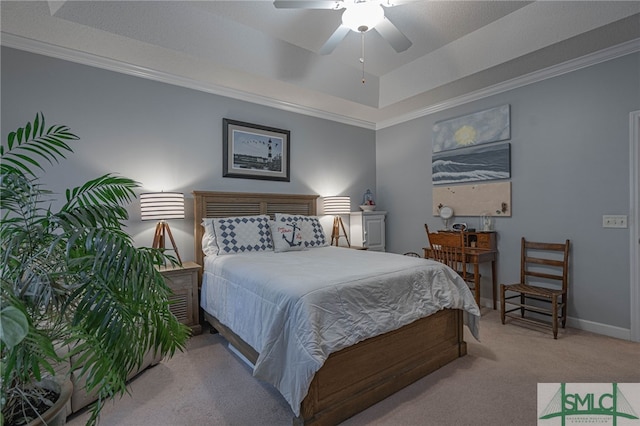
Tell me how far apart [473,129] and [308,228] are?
7.88 feet

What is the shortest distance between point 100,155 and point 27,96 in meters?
0.67

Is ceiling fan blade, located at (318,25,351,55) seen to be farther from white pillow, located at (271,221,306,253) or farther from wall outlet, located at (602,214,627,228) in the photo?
wall outlet, located at (602,214,627,228)

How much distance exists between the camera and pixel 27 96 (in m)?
2.61

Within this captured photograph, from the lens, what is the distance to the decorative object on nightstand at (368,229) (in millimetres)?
4559

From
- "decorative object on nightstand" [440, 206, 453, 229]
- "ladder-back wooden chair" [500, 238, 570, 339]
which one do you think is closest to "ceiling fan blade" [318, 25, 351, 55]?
"decorative object on nightstand" [440, 206, 453, 229]

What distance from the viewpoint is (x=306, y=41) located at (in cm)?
330

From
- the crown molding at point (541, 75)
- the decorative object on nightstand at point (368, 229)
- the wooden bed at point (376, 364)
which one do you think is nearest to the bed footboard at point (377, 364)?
the wooden bed at point (376, 364)

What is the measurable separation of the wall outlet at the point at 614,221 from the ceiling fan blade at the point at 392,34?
2.47m

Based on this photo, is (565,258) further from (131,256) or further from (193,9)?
(193,9)

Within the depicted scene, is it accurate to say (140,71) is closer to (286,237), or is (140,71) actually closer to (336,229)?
(286,237)

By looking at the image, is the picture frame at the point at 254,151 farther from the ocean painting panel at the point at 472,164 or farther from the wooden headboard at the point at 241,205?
the ocean painting panel at the point at 472,164

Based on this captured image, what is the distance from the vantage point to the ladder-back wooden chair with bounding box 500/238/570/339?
304 cm

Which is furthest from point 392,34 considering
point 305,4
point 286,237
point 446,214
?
point 446,214

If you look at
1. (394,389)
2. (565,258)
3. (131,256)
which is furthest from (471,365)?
(131,256)
